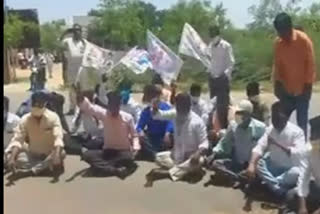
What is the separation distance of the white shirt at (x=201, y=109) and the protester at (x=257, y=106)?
0.67 m

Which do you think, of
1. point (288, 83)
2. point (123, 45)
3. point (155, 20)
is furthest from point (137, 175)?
point (155, 20)

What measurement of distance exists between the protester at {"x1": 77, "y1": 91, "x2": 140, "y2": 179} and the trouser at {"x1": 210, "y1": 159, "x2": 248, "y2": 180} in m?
1.00

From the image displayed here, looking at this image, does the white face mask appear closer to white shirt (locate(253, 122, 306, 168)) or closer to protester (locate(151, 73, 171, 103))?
protester (locate(151, 73, 171, 103))

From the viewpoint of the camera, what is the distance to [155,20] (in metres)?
40.4

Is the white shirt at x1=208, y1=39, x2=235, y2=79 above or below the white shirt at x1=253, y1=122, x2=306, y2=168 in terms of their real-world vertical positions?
above

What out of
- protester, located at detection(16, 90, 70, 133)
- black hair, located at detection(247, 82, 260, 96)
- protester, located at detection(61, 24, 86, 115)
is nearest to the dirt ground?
black hair, located at detection(247, 82, 260, 96)

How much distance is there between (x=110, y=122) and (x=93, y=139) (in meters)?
0.59

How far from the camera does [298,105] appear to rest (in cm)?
856

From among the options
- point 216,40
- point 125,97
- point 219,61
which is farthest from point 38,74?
point 125,97

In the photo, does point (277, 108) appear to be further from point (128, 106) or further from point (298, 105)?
point (128, 106)

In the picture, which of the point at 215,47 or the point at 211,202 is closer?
the point at 211,202

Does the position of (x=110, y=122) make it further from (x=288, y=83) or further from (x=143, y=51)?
(x=143, y=51)

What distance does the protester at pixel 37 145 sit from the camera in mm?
8727

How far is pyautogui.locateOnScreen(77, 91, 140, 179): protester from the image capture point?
29.0 ft
